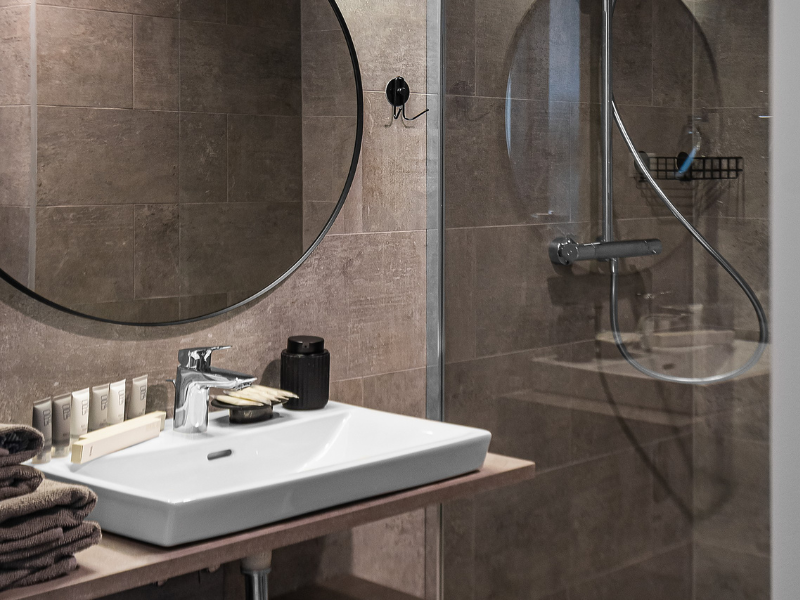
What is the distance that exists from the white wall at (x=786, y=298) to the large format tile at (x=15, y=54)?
54.8 inches

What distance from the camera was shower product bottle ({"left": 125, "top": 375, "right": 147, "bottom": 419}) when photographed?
149 cm

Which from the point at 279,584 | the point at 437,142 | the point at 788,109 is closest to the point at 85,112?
the point at 437,142

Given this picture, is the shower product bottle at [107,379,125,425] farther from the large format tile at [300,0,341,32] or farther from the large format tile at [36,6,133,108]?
the large format tile at [300,0,341,32]

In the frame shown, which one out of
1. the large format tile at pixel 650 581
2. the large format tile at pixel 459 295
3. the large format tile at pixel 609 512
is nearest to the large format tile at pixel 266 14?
the large format tile at pixel 459 295

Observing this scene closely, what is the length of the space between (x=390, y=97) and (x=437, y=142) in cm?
19

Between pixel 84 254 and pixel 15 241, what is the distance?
119 mm

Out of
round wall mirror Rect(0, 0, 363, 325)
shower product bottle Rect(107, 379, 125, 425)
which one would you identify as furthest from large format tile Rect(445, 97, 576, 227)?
shower product bottle Rect(107, 379, 125, 425)

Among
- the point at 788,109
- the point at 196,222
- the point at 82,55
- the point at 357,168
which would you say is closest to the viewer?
the point at 788,109

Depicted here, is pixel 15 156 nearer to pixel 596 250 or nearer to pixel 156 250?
pixel 156 250

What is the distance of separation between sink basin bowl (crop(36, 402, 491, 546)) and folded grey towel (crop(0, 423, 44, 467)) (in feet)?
0.46

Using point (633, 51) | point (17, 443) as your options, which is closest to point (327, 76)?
Result: point (633, 51)

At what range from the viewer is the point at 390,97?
196 cm

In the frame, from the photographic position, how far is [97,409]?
1.40 meters

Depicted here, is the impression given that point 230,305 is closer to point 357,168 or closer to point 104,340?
point 104,340
